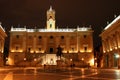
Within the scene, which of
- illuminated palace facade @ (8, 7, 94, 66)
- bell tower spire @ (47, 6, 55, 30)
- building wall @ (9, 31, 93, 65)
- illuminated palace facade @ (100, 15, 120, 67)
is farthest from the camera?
bell tower spire @ (47, 6, 55, 30)

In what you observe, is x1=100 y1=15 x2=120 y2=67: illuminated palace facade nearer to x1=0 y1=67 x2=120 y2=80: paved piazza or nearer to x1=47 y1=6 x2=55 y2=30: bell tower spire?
x1=47 y1=6 x2=55 y2=30: bell tower spire

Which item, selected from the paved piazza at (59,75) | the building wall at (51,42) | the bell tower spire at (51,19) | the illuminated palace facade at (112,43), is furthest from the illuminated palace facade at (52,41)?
the paved piazza at (59,75)

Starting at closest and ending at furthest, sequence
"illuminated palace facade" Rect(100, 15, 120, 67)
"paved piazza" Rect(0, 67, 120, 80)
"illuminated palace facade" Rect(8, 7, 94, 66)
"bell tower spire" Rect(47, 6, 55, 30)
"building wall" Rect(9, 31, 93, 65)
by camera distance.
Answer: "paved piazza" Rect(0, 67, 120, 80)
"illuminated palace facade" Rect(100, 15, 120, 67)
"illuminated palace facade" Rect(8, 7, 94, 66)
"building wall" Rect(9, 31, 93, 65)
"bell tower spire" Rect(47, 6, 55, 30)

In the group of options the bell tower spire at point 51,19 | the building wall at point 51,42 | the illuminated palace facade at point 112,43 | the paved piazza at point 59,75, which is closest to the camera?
the paved piazza at point 59,75

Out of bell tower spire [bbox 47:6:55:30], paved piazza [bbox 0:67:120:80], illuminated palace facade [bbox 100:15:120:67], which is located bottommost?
paved piazza [bbox 0:67:120:80]

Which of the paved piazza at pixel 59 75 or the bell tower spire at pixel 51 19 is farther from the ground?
the bell tower spire at pixel 51 19

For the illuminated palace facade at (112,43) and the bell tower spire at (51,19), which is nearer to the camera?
the illuminated palace facade at (112,43)

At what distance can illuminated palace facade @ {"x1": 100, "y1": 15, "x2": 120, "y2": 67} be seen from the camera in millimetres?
48125

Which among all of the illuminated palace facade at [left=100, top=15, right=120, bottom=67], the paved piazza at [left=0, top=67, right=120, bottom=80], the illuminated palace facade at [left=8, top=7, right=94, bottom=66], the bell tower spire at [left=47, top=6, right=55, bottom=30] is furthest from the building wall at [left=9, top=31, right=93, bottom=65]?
the paved piazza at [left=0, top=67, right=120, bottom=80]

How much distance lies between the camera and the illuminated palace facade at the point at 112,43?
48125mm

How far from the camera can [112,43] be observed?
54125 millimetres

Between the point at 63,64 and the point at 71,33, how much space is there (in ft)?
62.4

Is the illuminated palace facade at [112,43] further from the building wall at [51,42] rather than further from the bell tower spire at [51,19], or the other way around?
the bell tower spire at [51,19]

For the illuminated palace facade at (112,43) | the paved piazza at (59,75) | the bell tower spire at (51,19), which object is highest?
the bell tower spire at (51,19)
